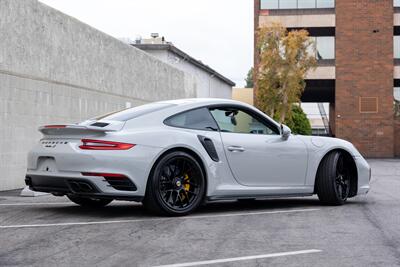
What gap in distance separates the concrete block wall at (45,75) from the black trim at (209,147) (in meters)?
5.33

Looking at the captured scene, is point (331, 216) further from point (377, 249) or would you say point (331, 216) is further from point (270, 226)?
point (377, 249)

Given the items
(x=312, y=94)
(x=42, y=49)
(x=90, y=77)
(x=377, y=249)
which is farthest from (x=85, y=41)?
(x=312, y=94)

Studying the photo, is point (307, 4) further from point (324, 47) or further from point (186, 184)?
point (186, 184)

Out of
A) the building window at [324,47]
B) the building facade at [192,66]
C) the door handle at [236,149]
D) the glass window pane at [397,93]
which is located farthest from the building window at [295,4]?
the door handle at [236,149]

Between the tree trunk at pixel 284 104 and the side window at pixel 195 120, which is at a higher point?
the tree trunk at pixel 284 104

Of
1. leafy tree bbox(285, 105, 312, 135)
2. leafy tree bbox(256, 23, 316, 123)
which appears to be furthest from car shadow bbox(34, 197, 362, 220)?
leafy tree bbox(285, 105, 312, 135)

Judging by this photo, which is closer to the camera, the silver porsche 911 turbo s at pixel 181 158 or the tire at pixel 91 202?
the silver porsche 911 turbo s at pixel 181 158

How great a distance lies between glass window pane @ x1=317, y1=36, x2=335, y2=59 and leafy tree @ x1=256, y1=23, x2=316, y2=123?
2511 mm

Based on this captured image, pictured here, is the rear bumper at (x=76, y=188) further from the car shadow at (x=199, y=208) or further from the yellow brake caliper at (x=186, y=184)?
the yellow brake caliper at (x=186, y=184)

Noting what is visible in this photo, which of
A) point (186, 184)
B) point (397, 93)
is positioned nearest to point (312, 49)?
point (397, 93)

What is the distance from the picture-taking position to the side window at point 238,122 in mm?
7723

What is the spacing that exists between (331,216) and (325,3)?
35012 mm

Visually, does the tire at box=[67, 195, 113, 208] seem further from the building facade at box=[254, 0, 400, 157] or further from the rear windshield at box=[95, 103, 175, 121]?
the building facade at box=[254, 0, 400, 157]

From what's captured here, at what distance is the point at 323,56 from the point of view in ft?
134
